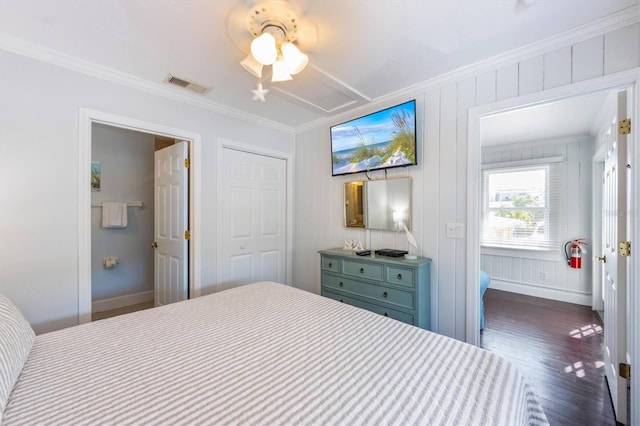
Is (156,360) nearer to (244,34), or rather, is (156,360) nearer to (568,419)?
(244,34)

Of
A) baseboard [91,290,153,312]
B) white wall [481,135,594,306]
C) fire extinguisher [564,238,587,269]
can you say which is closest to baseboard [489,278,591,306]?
white wall [481,135,594,306]

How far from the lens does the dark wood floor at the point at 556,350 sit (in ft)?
5.79

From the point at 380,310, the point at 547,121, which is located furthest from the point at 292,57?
the point at 547,121

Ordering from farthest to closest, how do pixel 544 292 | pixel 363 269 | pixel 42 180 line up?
pixel 544 292
pixel 363 269
pixel 42 180

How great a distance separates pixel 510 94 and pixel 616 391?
2069 millimetres

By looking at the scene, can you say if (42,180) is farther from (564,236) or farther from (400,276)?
(564,236)

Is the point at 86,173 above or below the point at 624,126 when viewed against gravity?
below

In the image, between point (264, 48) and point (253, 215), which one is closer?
point (264, 48)

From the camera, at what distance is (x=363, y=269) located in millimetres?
2426

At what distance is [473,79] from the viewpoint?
206 centimetres

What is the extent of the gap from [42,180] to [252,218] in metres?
1.75

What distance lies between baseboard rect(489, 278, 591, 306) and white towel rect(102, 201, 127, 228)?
5.86m

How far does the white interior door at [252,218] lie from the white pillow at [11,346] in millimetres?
1720

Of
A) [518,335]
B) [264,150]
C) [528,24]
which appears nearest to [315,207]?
[264,150]
